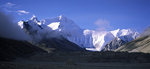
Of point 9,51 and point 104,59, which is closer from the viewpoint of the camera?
point 104,59

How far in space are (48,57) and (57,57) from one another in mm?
6697

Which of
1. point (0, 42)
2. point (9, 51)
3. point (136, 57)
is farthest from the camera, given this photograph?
point (0, 42)

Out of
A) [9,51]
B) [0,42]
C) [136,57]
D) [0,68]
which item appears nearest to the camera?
[0,68]

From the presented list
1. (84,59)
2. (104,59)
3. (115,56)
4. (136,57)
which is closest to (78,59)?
(84,59)

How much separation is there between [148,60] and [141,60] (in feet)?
18.8

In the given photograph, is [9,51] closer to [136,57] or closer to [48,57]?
[48,57]

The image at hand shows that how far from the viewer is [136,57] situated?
134m

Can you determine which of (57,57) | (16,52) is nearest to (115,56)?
(57,57)

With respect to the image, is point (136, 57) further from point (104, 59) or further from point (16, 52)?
Answer: point (16, 52)

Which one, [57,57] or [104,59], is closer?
[104,59]

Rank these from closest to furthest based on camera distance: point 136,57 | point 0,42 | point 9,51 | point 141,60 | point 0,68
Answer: point 0,68 < point 141,60 < point 136,57 < point 9,51 < point 0,42

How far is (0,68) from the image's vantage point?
5059 cm

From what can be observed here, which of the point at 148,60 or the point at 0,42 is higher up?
the point at 0,42

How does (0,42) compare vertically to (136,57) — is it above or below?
above
